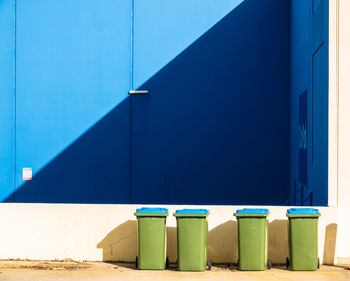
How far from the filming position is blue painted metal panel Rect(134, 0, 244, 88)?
55.4ft

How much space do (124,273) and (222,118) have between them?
28.1 ft

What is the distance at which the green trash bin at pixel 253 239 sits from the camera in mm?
8938

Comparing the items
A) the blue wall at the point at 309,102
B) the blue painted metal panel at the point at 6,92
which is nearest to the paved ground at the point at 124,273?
the blue wall at the point at 309,102

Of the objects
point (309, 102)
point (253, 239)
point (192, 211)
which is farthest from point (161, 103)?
point (253, 239)

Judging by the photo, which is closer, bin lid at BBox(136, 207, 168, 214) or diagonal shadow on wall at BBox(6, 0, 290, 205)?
bin lid at BBox(136, 207, 168, 214)

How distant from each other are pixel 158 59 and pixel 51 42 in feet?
10.4

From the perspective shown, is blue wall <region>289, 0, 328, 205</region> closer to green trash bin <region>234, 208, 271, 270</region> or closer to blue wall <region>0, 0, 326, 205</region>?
blue wall <region>0, 0, 326, 205</region>

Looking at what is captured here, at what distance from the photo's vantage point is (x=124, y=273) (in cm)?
888

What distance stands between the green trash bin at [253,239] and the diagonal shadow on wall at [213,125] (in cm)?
764

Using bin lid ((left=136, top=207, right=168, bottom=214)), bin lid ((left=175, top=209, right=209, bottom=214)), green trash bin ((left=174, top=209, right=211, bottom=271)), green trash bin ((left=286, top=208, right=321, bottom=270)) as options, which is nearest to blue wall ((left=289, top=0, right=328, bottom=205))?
green trash bin ((left=286, top=208, right=321, bottom=270))

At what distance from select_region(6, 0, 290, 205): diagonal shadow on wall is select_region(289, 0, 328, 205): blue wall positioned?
835 millimetres

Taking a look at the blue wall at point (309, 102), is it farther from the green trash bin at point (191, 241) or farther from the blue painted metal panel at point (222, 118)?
the green trash bin at point (191, 241)

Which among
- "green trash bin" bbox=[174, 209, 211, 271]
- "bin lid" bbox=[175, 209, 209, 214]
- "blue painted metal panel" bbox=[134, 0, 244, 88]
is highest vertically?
"blue painted metal panel" bbox=[134, 0, 244, 88]

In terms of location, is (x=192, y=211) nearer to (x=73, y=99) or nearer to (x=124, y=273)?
(x=124, y=273)
